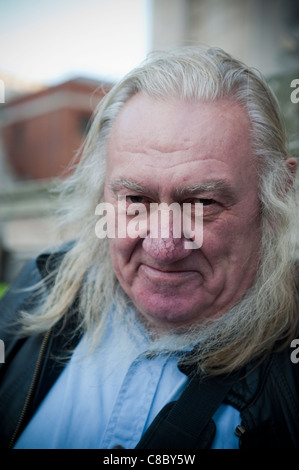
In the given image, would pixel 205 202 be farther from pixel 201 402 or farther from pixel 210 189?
pixel 201 402

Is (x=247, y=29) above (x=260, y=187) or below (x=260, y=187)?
above

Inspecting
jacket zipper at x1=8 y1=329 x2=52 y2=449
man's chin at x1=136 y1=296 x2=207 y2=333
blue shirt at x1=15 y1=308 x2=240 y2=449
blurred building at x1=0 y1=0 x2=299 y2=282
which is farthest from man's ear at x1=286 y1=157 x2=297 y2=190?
jacket zipper at x1=8 y1=329 x2=52 y2=449

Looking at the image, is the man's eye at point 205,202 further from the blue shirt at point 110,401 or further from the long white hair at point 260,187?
the blue shirt at point 110,401

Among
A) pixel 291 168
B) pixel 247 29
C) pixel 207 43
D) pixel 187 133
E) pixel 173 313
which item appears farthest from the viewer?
pixel 247 29

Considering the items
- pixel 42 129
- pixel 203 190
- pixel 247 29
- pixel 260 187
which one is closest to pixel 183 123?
pixel 203 190

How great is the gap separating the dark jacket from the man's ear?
652 mm

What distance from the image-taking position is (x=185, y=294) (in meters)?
1.26

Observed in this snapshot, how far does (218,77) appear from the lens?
50.1 inches

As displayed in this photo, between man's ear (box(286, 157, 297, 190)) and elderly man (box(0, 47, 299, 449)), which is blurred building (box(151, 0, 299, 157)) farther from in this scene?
elderly man (box(0, 47, 299, 449))

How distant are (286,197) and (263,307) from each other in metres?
0.44

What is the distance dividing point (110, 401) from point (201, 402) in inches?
15.1

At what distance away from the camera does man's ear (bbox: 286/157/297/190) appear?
4.55ft
